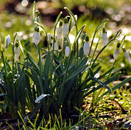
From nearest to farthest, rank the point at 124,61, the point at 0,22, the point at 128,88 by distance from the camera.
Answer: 1. the point at 128,88
2. the point at 124,61
3. the point at 0,22

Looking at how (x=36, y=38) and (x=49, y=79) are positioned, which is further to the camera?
(x=49, y=79)

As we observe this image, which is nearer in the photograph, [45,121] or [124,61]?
[45,121]

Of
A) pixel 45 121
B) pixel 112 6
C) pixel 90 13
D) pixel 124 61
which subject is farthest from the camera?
pixel 112 6

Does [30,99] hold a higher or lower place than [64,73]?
lower

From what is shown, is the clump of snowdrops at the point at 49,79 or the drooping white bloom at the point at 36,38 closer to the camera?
the drooping white bloom at the point at 36,38

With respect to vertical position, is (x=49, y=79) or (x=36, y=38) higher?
(x=36, y=38)

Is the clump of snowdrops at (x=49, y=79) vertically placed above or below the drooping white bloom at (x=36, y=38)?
below

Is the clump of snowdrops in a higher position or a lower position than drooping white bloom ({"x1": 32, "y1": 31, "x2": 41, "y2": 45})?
lower

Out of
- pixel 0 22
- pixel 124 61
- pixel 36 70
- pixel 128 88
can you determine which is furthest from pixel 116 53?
pixel 0 22

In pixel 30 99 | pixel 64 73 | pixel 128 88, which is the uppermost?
pixel 64 73

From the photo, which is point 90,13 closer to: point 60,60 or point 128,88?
point 128,88

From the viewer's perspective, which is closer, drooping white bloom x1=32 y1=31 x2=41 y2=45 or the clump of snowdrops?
drooping white bloom x1=32 y1=31 x2=41 y2=45
